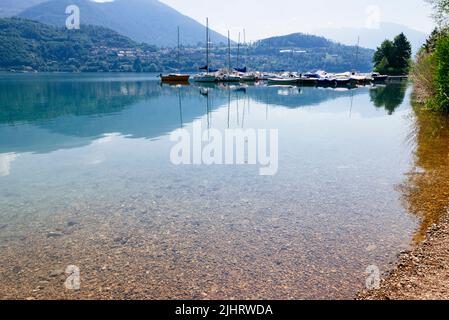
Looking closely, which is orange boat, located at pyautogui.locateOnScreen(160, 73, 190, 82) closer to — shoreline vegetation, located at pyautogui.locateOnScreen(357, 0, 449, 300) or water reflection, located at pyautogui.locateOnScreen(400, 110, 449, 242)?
shoreline vegetation, located at pyautogui.locateOnScreen(357, 0, 449, 300)

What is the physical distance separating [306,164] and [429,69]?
89.5 ft

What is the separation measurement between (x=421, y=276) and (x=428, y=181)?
8.85m

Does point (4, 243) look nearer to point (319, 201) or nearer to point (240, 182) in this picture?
point (240, 182)

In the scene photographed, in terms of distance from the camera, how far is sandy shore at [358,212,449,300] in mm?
7184

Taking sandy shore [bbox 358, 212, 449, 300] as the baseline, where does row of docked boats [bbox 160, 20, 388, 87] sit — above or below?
above

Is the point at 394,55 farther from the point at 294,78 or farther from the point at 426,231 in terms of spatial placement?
the point at 426,231

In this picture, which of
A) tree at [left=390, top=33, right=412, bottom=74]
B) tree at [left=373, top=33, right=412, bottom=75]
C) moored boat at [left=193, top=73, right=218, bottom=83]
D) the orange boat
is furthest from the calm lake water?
tree at [left=373, top=33, right=412, bottom=75]

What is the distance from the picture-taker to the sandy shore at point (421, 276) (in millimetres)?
7184

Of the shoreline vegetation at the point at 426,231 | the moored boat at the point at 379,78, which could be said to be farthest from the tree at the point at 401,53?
the shoreline vegetation at the point at 426,231

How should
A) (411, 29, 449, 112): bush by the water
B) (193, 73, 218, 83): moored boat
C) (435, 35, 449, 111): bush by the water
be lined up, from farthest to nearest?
1. (193, 73, 218, 83): moored boat
2. (411, 29, 449, 112): bush by the water
3. (435, 35, 449, 111): bush by the water

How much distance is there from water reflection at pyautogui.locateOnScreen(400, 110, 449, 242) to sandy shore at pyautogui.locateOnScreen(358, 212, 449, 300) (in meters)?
1.07

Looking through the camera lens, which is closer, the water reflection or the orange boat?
the water reflection

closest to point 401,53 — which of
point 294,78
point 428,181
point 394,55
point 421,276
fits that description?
point 394,55
